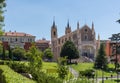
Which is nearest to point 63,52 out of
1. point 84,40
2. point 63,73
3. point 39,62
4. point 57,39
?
point 84,40

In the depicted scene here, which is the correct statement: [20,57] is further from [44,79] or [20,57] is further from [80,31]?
[44,79]

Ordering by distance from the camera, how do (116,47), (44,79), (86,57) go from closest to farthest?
(116,47)
(44,79)
(86,57)

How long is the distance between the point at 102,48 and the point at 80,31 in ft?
145

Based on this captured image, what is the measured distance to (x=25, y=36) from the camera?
168000 mm

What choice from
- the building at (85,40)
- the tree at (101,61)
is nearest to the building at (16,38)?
the building at (85,40)

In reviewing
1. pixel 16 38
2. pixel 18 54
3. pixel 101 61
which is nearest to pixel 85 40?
pixel 18 54

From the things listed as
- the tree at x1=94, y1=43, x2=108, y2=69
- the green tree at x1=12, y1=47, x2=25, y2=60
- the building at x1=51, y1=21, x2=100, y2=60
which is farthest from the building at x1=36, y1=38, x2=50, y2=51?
the tree at x1=94, y1=43, x2=108, y2=69

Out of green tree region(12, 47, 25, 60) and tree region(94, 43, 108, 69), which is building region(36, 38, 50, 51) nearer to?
green tree region(12, 47, 25, 60)

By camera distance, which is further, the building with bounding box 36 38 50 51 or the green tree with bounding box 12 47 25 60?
the building with bounding box 36 38 50 51

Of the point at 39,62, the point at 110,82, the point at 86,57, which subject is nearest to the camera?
the point at 39,62

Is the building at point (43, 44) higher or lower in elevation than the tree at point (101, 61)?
higher

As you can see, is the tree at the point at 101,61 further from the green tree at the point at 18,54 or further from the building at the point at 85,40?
the building at the point at 85,40

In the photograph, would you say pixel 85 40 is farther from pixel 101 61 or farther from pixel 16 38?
pixel 101 61

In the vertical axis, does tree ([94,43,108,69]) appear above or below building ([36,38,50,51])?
below
